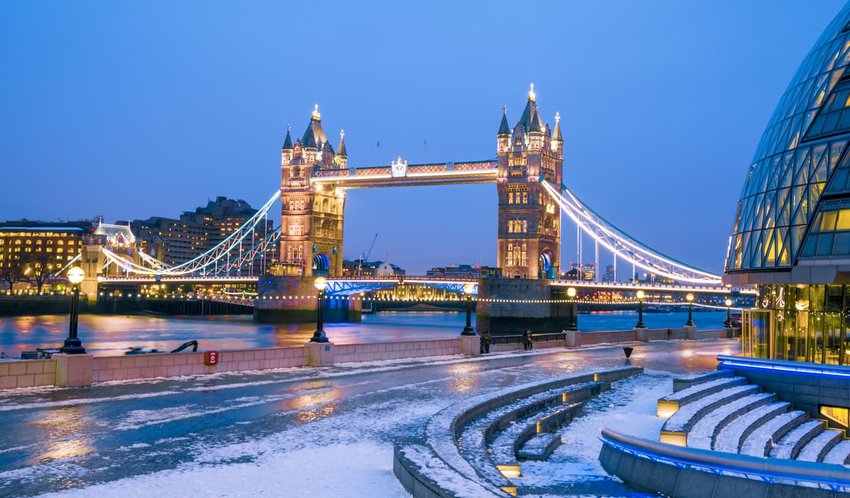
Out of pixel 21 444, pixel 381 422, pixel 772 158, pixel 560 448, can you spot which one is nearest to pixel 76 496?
pixel 21 444

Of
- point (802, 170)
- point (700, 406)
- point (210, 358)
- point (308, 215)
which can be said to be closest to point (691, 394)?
point (700, 406)

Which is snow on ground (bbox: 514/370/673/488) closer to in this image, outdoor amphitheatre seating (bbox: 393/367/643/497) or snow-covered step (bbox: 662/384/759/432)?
outdoor amphitheatre seating (bbox: 393/367/643/497)

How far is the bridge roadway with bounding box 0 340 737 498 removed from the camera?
1216 centimetres

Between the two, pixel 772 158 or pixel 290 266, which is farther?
pixel 290 266

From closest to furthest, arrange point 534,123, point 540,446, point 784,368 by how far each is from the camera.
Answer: point 540,446 → point 784,368 → point 534,123

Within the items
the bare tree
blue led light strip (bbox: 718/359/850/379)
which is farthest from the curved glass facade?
the bare tree

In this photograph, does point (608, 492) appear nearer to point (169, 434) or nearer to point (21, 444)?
point (169, 434)

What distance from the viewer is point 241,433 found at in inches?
629

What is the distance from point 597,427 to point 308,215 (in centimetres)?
11012

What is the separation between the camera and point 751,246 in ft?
98.7

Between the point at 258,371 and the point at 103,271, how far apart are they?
16271cm

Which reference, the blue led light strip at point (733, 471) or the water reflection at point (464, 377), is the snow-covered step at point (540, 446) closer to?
the blue led light strip at point (733, 471)

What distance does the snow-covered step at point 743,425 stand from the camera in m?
18.2

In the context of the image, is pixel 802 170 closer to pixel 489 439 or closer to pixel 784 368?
pixel 784 368
